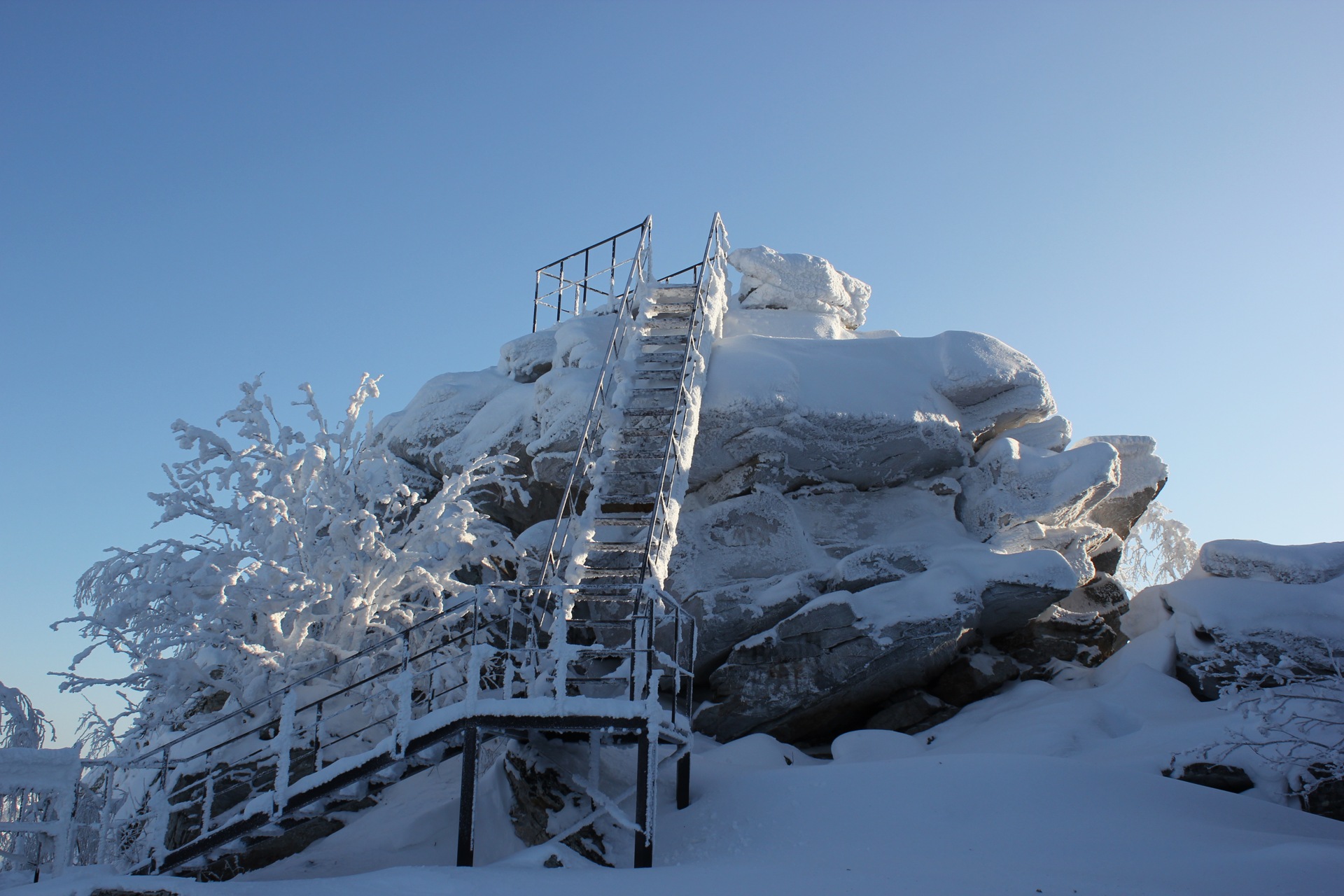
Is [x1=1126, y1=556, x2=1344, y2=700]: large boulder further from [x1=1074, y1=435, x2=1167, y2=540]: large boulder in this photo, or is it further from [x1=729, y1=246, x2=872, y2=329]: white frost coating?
[x1=729, y1=246, x2=872, y2=329]: white frost coating

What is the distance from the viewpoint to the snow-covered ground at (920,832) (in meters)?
7.55

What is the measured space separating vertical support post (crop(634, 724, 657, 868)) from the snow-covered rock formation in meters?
5.19

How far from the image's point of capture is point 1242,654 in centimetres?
1402

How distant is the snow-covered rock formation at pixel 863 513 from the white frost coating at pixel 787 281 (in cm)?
269

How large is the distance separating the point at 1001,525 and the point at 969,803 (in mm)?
7652

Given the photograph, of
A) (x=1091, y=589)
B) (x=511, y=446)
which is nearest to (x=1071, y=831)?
(x=1091, y=589)

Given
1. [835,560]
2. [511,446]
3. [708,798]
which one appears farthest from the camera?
[511,446]

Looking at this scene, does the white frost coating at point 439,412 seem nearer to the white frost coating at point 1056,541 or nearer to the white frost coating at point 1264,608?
the white frost coating at point 1056,541

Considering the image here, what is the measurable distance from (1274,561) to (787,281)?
10731 mm

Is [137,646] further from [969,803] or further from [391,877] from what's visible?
[969,803]

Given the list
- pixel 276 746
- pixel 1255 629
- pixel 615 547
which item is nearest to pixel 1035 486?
pixel 1255 629

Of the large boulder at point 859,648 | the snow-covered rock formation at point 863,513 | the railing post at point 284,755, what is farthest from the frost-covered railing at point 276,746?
the large boulder at point 859,648

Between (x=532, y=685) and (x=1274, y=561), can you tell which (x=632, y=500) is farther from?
(x=1274, y=561)

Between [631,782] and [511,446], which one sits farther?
[511,446]
